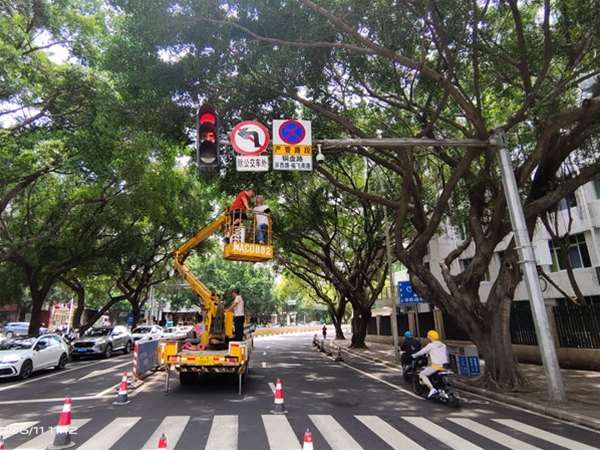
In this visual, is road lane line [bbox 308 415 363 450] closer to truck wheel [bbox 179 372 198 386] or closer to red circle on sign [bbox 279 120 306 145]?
truck wheel [bbox 179 372 198 386]

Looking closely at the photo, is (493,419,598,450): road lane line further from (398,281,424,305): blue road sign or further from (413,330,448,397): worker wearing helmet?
(398,281,424,305): blue road sign

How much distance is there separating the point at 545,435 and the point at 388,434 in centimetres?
261

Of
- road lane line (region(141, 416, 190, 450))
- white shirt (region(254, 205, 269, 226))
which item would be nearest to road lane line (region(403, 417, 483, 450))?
road lane line (region(141, 416, 190, 450))

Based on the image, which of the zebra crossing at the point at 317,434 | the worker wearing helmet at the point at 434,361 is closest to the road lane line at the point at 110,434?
the zebra crossing at the point at 317,434

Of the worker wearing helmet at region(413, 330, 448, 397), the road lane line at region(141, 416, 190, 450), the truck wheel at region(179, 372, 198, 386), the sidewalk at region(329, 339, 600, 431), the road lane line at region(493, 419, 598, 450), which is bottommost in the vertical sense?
the road lane line at region(493, 419, 598, 450)

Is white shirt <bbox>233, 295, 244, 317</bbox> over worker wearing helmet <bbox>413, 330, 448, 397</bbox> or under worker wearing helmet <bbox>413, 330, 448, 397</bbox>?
over

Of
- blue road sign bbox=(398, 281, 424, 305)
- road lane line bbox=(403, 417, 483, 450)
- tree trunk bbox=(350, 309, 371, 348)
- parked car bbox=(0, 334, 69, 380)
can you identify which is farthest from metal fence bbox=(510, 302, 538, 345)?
parked car bbox=(0, 334, 69, 380)

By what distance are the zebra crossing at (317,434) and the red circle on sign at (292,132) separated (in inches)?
211

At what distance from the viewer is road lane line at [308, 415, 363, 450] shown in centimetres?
571

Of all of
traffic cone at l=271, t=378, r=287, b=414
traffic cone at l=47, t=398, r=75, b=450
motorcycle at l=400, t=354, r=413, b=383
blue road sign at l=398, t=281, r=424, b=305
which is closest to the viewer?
traffic cone at l=47, t=398, r=75, b=450

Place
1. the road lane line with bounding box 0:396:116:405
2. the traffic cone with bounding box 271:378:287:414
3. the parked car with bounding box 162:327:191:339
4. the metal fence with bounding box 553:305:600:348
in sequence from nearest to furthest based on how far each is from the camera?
the traffic cone with bounding box 271:378:287:414
the road lane line with bounding box 0:396:116:405
the metal fence with bounding box 553:305:600:348
the parked car with bounding box 162:327:191:339

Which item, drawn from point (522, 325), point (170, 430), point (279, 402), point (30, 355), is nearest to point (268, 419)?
point (279, 402)

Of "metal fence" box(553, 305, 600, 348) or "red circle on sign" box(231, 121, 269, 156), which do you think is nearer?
"red circle on sign" box(231, 121, 269, 156)

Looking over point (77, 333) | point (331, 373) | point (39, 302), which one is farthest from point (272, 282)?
point (331, 373)
